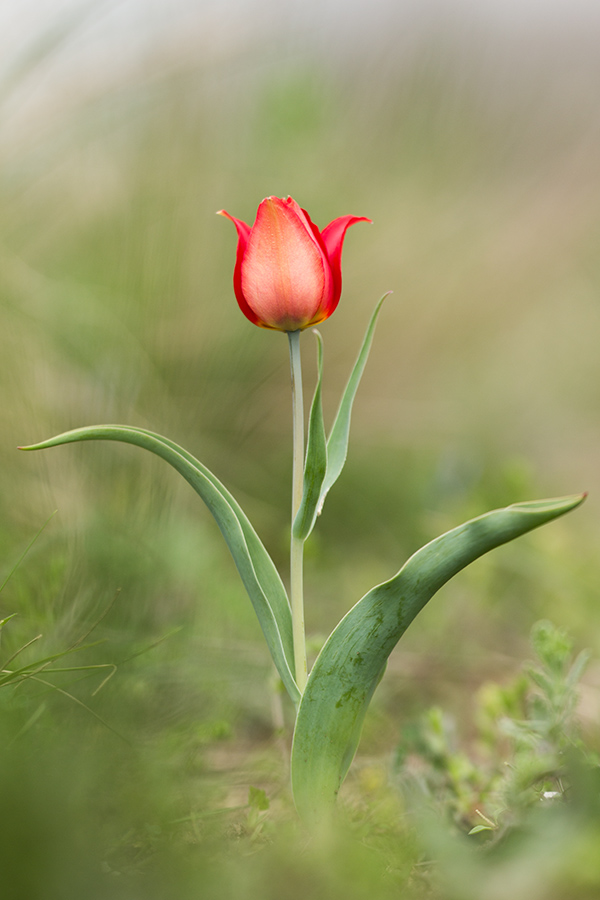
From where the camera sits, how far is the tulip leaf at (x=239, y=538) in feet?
0.87

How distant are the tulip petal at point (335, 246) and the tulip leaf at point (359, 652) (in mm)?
123

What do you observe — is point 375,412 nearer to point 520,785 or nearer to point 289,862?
point 520,785

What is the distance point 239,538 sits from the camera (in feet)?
0.93

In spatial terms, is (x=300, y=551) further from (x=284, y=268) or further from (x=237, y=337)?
(x=237, y=337)

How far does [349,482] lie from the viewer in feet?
3.07

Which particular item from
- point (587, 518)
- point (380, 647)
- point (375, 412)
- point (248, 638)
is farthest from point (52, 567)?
point (587, 518)

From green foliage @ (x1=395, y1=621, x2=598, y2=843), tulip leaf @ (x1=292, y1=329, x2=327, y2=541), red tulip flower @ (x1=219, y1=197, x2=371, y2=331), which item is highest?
red tulip flower @ (x1=219, y1=197, x2=371, y2=331)

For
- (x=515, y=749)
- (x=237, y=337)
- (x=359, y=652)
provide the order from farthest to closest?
(x=237, y=337), (x=515, y=749), (x=359, y=652)

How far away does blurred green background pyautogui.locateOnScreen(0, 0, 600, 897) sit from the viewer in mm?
417

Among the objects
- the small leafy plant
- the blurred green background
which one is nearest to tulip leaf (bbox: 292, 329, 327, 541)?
the small leafy plant

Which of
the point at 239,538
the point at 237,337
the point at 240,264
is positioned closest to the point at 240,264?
the point at 240,264

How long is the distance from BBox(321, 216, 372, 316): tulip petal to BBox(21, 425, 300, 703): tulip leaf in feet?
0.32

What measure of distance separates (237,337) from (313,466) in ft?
1.23

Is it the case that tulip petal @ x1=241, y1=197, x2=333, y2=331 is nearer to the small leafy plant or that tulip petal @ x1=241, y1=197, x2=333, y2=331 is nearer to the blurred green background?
the small leafy plant
